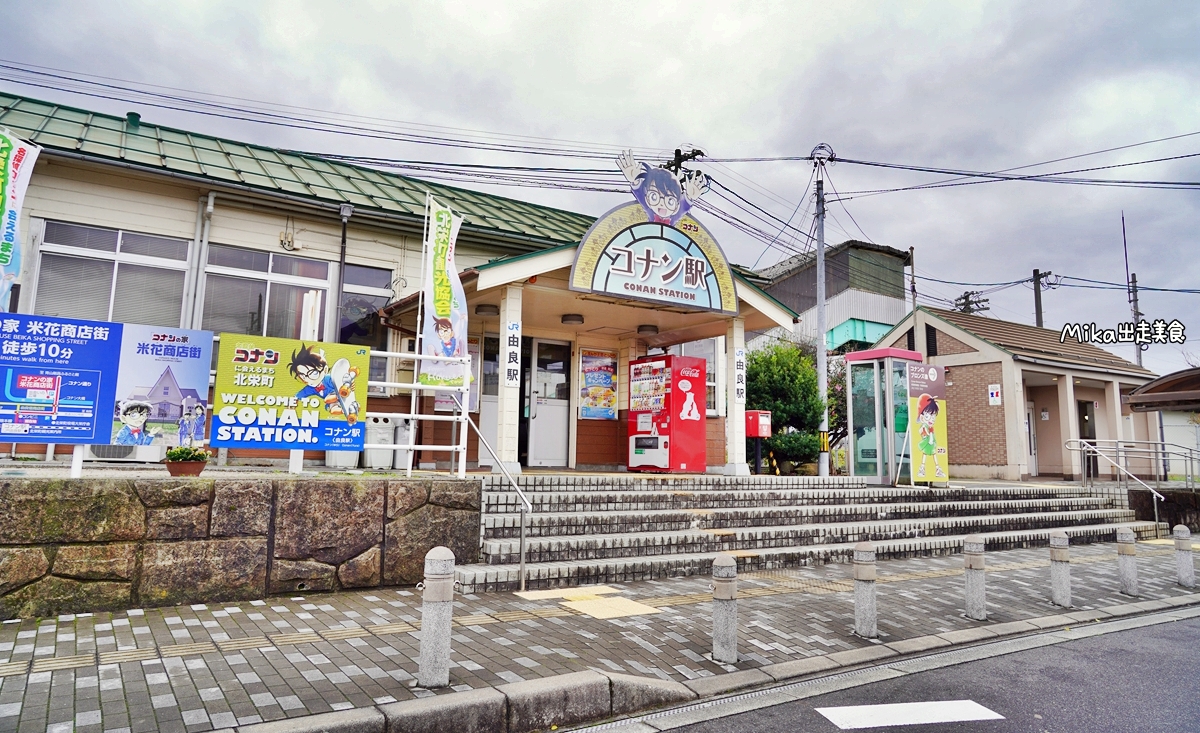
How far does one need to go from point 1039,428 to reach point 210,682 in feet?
84.0

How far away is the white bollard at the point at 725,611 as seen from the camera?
5.28 metres

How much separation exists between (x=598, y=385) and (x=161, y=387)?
30.6ft

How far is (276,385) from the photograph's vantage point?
683cm

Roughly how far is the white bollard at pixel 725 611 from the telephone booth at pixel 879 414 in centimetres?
885

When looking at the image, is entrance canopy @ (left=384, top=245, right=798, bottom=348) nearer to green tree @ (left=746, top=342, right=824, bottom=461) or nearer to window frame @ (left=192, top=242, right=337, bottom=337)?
window frame @ (left=192, top=242, right=337, bottom=337)

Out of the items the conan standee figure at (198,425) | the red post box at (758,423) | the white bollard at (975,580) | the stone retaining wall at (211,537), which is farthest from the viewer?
the red post box at (758,423)

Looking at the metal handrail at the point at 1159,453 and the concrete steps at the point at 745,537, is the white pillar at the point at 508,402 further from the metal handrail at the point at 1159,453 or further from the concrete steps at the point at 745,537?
the metal handrail at the point at 1159,453

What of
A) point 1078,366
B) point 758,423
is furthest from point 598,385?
point 1078,366

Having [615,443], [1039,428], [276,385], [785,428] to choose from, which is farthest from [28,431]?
[1039,428]

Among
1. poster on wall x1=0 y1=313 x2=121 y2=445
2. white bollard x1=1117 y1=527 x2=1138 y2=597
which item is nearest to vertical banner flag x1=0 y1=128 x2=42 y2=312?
poster on wall x1=0 y1=313 x2=121 y2=445

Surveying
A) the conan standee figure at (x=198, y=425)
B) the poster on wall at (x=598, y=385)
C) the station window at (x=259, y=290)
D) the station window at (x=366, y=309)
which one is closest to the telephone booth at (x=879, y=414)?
the poster on wall at (x=598, y=385)

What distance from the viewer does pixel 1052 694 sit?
503 centimetres

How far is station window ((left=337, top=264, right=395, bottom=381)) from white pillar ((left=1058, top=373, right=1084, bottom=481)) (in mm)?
19775

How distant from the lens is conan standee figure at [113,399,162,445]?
6266 mm
